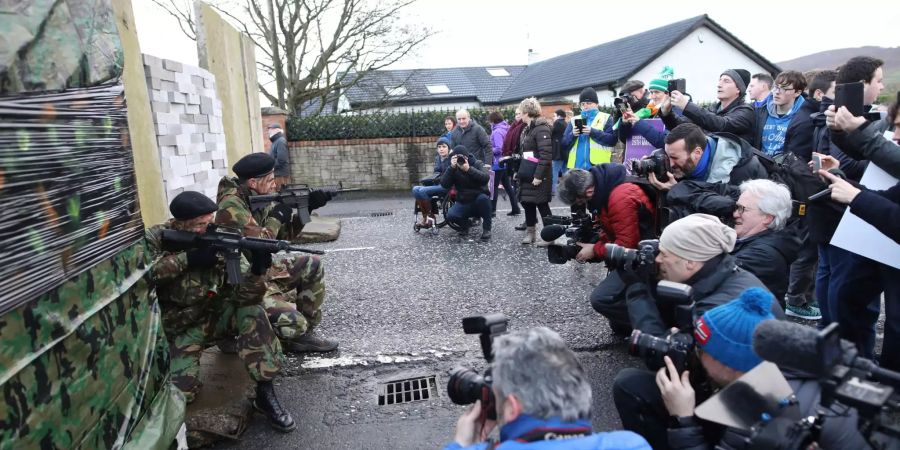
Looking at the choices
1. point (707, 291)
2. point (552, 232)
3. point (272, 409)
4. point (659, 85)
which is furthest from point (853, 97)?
point (272, 409)

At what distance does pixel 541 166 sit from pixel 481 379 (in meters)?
5.34

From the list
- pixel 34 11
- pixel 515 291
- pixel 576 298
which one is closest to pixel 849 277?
pixel 576 298

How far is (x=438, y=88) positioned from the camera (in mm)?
29672

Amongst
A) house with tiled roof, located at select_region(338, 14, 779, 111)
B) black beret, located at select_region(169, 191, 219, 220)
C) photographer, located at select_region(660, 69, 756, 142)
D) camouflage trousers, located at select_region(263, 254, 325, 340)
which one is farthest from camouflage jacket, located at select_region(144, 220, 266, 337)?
house with tiled roof, located at select_region(338, 14, 779, 111)

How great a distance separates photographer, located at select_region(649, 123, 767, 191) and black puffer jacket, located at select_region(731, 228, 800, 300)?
71 cm

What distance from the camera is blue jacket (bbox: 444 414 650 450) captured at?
1459 mm

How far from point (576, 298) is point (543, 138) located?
2538 millimetres

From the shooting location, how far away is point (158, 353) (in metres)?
2.68

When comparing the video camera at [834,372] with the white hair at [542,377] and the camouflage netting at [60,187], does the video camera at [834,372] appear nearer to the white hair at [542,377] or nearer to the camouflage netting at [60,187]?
the white hair at [542,377]

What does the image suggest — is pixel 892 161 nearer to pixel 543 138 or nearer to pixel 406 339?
pixel 406 339

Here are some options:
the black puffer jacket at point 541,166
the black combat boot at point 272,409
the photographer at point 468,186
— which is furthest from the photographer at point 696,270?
the photographer at point 468,186

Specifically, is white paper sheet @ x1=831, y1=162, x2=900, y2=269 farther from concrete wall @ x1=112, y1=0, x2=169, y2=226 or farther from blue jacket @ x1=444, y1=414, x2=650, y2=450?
concrete wall @ x1=112, y1=0, x2=169, y2=226

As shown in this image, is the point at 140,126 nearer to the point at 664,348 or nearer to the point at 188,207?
the point at 188,207

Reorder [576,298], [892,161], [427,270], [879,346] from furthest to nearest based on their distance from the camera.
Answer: [427,270] < [576,298] < [879,346] < [892,161]
